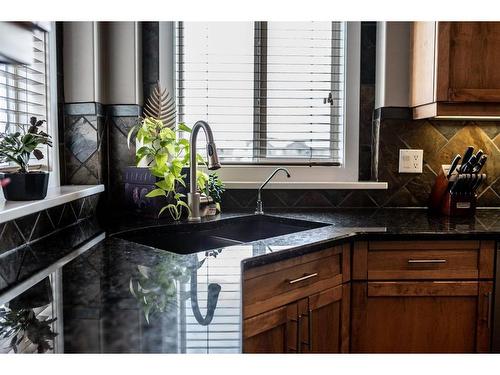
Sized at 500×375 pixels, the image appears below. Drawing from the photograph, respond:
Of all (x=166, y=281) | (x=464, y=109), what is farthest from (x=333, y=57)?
(x=166, y=281)

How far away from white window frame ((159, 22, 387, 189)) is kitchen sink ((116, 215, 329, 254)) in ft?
0.88

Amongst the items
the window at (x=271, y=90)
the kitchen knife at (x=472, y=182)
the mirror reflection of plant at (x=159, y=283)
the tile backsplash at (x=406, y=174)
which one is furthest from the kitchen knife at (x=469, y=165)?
the mirror reflection of plant at (x=159, y=283)

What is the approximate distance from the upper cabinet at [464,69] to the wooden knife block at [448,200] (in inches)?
12.6

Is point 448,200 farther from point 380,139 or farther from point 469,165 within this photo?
point 380,139

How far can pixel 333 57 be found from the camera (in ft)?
8.04

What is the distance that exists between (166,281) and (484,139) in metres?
1.93

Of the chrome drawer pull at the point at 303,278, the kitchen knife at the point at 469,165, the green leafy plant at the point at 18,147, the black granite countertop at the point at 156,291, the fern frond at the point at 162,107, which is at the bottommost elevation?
the chrome drawer pull at the point at 303,278

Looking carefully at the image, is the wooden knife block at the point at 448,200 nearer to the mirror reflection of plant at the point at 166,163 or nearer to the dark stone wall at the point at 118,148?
the mirror reflection of plant at the point at 166,163

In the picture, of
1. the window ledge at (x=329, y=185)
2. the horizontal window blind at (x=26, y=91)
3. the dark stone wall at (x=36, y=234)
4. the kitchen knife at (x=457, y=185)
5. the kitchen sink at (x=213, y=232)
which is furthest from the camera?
the window ledge at (x=329, y=185)

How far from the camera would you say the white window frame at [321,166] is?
93.6 inches

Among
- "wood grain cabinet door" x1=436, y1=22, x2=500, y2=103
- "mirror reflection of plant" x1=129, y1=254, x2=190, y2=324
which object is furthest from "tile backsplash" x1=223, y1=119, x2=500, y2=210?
"mirror reflection of plant" x1=129, y1=254, x2=190, y2=324

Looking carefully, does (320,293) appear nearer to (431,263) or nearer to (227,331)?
(431,263)

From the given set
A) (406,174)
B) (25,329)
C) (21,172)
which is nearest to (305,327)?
Answer: (25,329)

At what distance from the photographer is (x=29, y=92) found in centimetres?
187
